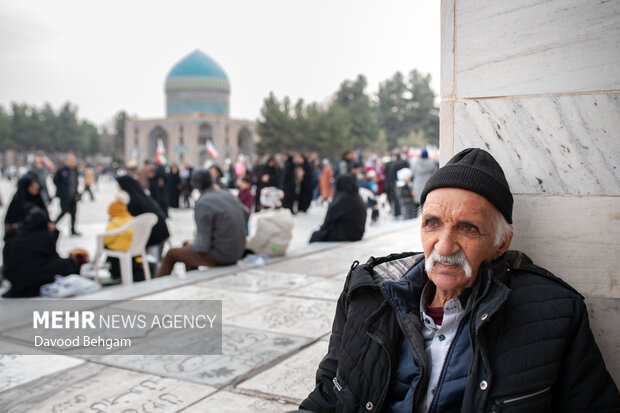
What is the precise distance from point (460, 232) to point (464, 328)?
0.97ft

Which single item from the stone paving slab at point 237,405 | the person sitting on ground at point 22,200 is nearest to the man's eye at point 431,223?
the stone paving slab at point 237,405

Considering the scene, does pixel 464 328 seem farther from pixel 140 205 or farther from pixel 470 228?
pixel 140 205

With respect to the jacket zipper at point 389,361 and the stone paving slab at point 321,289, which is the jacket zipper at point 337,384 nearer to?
the jacket zipper at point 389,361

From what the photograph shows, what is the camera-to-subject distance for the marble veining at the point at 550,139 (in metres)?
2.15

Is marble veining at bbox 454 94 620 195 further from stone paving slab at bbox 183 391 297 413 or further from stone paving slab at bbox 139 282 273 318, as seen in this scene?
stone paving slab at bbox 139 282 273 318

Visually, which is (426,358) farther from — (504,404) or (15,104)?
(15,104)

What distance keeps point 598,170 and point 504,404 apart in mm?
1007

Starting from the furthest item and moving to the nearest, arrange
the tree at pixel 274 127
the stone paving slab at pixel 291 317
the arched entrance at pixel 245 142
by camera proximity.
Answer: the arched entrance at pixel 245 142, the tree at pixel 274 127, the stone paving slab at pixel 291 317

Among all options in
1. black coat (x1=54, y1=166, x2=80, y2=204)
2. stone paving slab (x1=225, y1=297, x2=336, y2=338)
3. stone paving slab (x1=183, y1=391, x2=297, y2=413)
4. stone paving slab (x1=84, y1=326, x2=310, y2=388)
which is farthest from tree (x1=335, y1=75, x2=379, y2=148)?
stone paving slab (x1=183, y1=391, x2=297, y2=413)

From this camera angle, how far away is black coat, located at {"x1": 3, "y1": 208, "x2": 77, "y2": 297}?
5.32 meters

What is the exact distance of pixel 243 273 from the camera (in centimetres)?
613

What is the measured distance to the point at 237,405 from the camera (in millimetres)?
2857

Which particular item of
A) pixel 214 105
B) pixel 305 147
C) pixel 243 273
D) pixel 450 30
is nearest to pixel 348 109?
pixel 305 147

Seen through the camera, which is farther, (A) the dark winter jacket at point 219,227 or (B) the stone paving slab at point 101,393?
(A) the dark winter jacket at point 219,227
